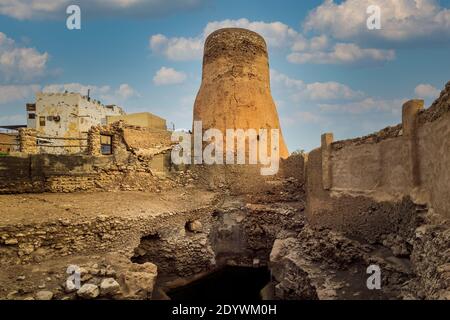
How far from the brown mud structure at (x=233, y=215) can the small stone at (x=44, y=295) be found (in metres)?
0.03

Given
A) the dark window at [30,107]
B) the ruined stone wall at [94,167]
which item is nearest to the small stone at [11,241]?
the ruined stone wall at [94,167]

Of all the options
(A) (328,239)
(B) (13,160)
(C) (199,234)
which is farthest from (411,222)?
(B) (13,160)

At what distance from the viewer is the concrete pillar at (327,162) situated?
30.3 feet

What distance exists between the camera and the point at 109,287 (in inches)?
254

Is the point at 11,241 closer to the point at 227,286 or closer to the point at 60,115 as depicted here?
the point at 227,286

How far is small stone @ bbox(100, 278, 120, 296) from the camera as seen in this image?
21.0ft

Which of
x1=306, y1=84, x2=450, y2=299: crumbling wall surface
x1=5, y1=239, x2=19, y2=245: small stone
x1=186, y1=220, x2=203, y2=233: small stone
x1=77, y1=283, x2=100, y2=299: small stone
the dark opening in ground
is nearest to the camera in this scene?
x1=306, y1=84, x2=450, y2=299: crumbling wall surface

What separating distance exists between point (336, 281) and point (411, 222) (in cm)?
217

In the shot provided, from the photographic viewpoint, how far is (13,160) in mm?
10250

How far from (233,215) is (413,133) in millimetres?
6940

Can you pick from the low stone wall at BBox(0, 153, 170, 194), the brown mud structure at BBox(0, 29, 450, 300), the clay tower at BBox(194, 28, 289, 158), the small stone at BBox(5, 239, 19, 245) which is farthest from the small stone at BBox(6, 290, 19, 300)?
the clay tower at BBox(194, 28, 289, 158)

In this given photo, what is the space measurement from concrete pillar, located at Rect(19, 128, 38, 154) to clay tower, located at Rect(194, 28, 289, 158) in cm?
743

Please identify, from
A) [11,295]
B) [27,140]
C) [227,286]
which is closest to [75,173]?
[27,140]

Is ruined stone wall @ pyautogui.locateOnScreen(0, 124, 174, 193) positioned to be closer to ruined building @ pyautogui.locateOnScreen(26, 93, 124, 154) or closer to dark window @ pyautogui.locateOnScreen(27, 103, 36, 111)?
ruined building @ pyautogui.locateOnScreen(26, 93, 124, 154)
